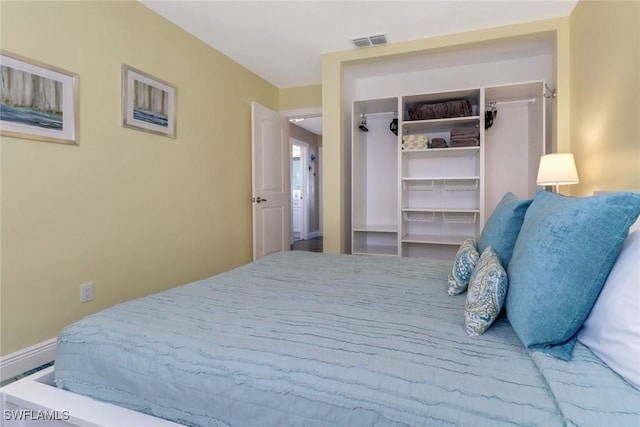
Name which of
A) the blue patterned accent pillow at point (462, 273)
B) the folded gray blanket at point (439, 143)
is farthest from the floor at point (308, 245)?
the blue patterned accent pillow at point (462, 273)

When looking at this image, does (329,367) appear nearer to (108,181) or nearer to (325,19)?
(108,181)

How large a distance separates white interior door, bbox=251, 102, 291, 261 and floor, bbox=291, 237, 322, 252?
57.9 inches

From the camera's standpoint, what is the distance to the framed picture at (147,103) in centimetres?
245

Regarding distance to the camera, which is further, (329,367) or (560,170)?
(560,170)

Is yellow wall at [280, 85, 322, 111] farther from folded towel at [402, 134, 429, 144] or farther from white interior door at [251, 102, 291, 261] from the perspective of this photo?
folded towel at [402, 134, 429, 144]

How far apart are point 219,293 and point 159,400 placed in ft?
1.80

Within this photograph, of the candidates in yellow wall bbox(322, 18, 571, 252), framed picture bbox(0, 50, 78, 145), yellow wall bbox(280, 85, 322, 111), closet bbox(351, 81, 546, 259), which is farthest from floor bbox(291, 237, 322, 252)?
framed picture bbox(0, 50, 78, 145)

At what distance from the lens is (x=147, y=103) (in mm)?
2613

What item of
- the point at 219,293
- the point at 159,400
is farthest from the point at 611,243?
the point at 219,293

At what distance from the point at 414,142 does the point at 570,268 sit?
9.06ft

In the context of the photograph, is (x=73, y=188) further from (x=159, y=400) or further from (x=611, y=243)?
(x=611, y=243)

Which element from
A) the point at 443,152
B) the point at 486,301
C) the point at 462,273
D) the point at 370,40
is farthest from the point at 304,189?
the point at 486,301

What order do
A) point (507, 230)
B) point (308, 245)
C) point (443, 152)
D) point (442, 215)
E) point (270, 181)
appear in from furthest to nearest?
point (308, 245)
point (270, 181)
point (442, 215)
point (443, 152)
point (507, 230)

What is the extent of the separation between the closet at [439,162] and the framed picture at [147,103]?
180cm
